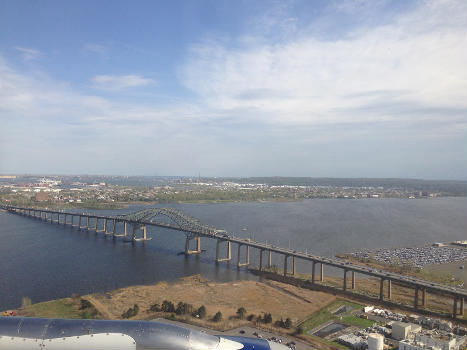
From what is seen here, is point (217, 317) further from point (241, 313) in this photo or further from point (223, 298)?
point (223, 298)

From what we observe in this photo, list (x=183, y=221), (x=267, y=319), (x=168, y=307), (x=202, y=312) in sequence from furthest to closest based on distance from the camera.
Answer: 1. (x=183, y=221)
2. (x=168, y=307)
3. (x=202, y=312)
4. (x=267, y=319)

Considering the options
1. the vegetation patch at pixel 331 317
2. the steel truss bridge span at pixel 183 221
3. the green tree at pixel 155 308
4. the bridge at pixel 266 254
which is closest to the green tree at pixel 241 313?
the vegetation patch at pixel 331 317

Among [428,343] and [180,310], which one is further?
[180,310]

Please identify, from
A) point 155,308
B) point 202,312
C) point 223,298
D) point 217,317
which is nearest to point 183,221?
point 223,298

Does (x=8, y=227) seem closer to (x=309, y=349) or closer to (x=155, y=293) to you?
(x=155, y=293)

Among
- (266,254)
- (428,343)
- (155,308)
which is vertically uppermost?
(428,343)

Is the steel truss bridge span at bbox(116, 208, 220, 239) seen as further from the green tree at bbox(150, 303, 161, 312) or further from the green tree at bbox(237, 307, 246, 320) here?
the green tree at bbox(237, 307, 246, 320)

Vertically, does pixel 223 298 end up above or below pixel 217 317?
below

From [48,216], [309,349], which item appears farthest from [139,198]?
[309,349]

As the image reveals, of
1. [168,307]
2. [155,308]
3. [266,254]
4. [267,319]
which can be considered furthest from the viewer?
[266,254]

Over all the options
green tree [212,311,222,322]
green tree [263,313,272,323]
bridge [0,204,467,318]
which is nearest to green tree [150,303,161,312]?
green tree [212,311,222,322]
